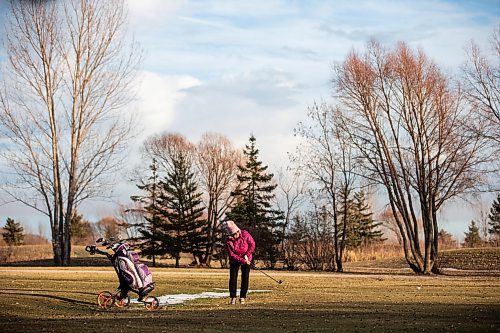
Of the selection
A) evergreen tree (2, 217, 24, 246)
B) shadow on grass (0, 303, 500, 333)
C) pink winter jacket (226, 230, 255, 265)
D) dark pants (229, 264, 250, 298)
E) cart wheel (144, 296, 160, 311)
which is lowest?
shadow on grass (0, 303, 500, 333)

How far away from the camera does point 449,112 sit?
37.3 metres

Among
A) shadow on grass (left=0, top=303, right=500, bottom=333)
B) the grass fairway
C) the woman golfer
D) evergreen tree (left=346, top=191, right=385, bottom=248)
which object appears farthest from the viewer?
evergreen tree (left=346, top=191, right=385, bottom=248)

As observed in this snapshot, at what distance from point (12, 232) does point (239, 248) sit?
198 feet

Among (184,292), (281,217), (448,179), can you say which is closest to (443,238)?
(281,217)

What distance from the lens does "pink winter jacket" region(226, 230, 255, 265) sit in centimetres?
1788

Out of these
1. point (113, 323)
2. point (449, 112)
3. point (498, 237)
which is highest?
point (449, 112)

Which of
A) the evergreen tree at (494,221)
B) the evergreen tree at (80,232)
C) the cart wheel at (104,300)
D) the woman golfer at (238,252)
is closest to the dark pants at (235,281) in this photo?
the woman golfer at (238,252)

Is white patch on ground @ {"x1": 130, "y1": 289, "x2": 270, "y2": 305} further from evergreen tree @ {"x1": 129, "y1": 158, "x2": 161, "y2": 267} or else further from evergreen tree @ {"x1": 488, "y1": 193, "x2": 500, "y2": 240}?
evergreen tree @ {"x1": 488, "y1": 193, "x2": 500, "y2": 240}

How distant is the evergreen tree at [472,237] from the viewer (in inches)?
2430

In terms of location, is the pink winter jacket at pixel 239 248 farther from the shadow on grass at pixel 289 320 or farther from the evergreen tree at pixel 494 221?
the evergreen tree at pixel 494 221

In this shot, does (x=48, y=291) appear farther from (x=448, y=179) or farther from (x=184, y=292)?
(x=448, y=179)

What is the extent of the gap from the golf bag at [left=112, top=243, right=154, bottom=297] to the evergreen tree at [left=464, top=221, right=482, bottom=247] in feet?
158

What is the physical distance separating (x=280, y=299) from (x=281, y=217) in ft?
112

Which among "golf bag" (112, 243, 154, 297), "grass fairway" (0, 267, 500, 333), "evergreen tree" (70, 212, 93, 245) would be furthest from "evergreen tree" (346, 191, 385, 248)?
"golf bag" (112, 243, 154, 297)
